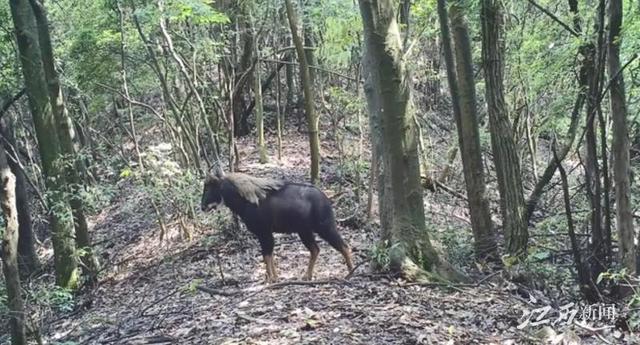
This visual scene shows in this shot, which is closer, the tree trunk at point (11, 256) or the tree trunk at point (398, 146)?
the tree trunk at point (11, 256)

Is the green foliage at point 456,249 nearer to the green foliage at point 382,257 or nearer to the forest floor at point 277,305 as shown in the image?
the forest floor at point 277,305

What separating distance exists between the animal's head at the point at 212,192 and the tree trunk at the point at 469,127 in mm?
3711

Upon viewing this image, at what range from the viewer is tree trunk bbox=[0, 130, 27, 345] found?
19.1 ft

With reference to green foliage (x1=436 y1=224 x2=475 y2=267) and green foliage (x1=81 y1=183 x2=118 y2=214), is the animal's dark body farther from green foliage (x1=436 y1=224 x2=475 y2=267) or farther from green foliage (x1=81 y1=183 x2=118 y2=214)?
green foliage (x1=81 y1=183 x2=118 y2=214)

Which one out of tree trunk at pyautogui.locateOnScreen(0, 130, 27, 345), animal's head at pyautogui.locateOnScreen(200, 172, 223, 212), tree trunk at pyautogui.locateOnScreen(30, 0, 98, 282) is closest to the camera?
tree trunk at pyautogui.locateOnScreen(0, 130, 27, 345)

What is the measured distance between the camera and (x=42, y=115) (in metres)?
10.7

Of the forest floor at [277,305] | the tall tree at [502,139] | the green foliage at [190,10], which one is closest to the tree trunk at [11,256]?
the forest floor at [277,305]

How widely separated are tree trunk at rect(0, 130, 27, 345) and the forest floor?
3.70ft

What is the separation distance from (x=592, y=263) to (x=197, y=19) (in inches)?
339

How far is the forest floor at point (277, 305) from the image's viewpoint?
19.5ft

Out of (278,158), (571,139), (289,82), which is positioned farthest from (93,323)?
(289,82)

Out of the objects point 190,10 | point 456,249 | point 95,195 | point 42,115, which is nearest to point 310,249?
point 456,249

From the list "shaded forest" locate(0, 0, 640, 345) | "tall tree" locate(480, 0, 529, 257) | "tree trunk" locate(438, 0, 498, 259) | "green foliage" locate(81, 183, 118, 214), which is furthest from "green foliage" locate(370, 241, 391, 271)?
"green foliage" locate(81, 183, 118, 214)

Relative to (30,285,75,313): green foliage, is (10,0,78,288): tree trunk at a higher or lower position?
higher
